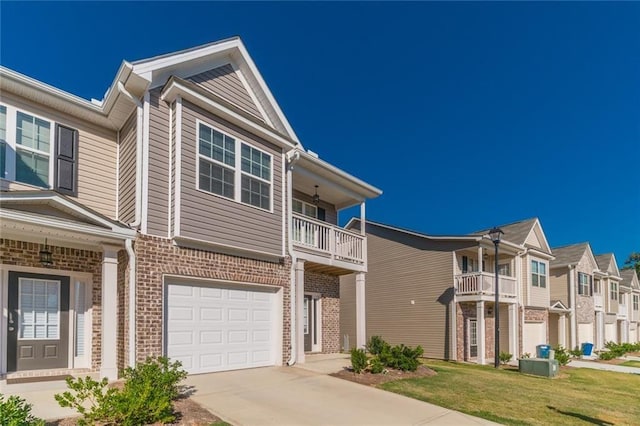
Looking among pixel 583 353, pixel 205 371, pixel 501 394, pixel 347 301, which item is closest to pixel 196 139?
pixel 205 371

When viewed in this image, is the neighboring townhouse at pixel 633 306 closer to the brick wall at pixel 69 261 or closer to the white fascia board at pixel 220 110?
the white fascia board at pixel 220 110

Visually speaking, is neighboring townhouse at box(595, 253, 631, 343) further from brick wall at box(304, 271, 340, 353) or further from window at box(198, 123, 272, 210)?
window at box(198, 123, 272, 210)

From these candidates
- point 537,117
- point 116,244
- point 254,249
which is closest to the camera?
point 116,244

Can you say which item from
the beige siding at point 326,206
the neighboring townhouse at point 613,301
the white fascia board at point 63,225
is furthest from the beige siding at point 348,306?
the neighboring townhouse at point 613,301

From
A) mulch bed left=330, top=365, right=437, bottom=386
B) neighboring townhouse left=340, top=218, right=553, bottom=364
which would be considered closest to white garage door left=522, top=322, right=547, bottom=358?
neighboring townhouse left=340, top=218, right=553, bottom=364

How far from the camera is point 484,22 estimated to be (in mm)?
19719

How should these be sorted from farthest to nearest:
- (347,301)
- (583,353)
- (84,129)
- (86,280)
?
(583,353) < (347,301) < (84,129) < (86,280)

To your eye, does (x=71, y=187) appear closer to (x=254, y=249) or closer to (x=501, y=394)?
(x=254, y=249)

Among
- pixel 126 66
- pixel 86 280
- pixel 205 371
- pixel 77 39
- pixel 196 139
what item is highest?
pixel 77 39

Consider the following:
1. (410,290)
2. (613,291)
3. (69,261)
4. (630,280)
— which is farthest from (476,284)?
(630,280)

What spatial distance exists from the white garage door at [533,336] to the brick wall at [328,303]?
45.2 ft

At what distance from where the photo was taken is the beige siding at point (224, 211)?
9516 millimetres

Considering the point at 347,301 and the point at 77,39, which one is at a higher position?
the point at 77,39

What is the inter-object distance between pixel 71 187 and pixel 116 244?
1.84 m
